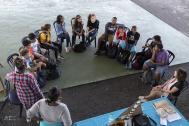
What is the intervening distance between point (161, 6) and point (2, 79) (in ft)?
20.5

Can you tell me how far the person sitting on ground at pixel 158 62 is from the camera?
644 cm

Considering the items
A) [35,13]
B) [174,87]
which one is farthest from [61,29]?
[174,87]

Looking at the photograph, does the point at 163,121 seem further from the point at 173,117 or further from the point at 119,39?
the point at 119,39

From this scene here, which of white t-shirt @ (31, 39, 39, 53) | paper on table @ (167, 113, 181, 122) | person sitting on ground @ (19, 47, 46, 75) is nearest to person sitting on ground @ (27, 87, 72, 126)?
paper on table @ (167, 113, 181, 122)

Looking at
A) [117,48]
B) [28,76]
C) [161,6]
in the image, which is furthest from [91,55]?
[161,6]

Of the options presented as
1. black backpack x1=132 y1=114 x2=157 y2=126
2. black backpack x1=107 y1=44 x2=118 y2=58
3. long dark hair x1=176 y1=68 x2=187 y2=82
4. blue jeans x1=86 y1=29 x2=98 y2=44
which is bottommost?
black backpack x1=132 y1=114 x2=157 y2=126

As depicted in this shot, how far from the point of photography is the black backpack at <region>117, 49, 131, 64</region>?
24.0 feet

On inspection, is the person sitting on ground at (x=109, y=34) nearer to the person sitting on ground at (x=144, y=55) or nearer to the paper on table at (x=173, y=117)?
the person sitting on ground at (x=144, y=55)

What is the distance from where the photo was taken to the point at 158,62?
21.5 feet

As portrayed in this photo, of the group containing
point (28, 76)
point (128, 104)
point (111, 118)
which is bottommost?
point (128, 104)

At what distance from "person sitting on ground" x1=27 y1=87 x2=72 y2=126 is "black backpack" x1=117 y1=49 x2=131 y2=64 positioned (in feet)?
10.9

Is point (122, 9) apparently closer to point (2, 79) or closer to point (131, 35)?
point (131, 35)

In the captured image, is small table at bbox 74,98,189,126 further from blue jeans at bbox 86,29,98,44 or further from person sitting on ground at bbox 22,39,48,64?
blue jeans at bbox 86,29,98,44

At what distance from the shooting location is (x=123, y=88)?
666cm
